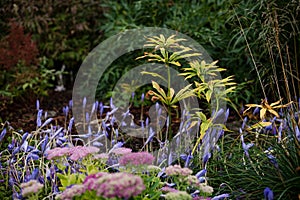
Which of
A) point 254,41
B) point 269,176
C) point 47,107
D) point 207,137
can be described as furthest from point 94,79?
point 269,176

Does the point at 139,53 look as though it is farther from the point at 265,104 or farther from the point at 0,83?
the point at 265,104

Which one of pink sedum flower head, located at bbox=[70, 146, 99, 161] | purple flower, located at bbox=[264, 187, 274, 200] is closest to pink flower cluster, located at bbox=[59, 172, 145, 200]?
pink sedum flower head, located at bbox=[70, 146, 99, 161]

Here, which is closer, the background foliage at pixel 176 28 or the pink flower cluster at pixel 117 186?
the pink flower cluster at pixel 117 186

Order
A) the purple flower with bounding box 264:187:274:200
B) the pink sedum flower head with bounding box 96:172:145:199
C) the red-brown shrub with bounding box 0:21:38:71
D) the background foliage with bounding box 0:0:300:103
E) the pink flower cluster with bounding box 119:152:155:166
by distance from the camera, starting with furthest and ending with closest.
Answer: the red-brown shrub with bounding box 0:21:38:71 → the background foliage with bounding box 0:0:300:103 → the purple flower with bounding box 264:187:274:200 → the pink flower cluster with bounding box 119:152:155:166 → the pink sedum flower head with bounding box 96:172:145:199

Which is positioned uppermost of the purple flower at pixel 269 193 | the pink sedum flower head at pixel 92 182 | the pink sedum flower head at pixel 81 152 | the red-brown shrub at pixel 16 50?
the red-brown shrub at pixel 16 50

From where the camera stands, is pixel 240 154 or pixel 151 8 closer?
pixel 240 154

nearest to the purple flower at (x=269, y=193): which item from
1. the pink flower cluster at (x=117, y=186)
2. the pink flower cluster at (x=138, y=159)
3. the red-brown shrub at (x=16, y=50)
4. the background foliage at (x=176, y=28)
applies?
the pink flower cluster at (x=138, y=159)

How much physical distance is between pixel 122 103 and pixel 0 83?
1354 mm

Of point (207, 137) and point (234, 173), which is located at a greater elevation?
point (207, 137)

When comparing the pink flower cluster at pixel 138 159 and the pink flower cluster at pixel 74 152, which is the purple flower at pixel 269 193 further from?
the pink flower cluster at pixel 74 152

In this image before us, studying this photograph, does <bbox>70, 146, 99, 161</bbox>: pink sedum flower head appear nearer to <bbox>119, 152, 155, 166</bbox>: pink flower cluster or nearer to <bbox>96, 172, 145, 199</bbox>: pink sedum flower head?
<bbox>119, 152, 155, 166</bbox>: pink flower cluster

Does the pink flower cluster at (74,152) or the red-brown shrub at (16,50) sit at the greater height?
the red-brown shrub at (16,50)

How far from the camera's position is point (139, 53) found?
523 centimetres

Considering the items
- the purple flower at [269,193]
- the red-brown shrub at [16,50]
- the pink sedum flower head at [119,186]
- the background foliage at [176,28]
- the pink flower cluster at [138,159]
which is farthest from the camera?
the red-brown shrub at [16,50]
